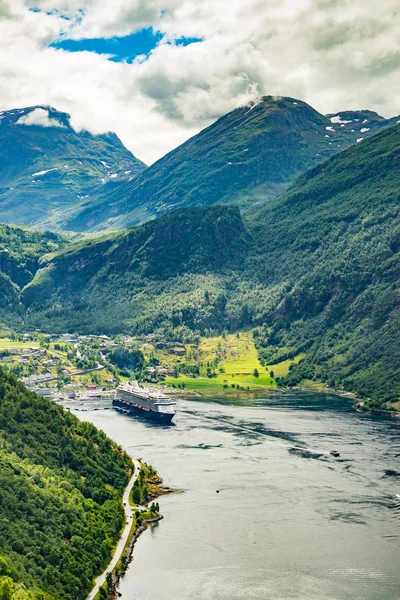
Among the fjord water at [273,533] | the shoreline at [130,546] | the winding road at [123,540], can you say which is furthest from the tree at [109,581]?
the fjord water at [273,533]

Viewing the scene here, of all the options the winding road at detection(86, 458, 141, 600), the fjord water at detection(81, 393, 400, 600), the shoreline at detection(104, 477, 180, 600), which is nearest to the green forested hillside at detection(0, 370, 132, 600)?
the winding road at detection(86, 458, 141, 600)

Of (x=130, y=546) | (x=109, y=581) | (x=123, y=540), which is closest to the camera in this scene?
(x=109, y=581)

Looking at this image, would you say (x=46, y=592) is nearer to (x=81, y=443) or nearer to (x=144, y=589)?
(x=144, y=589)

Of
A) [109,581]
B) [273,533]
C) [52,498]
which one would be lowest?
[109,581]

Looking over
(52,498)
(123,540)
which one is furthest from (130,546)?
(52,498)

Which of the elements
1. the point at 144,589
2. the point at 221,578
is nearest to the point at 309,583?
the point at 221,578

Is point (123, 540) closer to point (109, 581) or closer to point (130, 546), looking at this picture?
point (130, 546)

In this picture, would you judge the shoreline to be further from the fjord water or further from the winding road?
the fjord water

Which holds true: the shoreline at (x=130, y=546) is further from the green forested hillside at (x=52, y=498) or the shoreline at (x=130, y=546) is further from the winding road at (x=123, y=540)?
the green forested hillside at (x=52, y=498)
